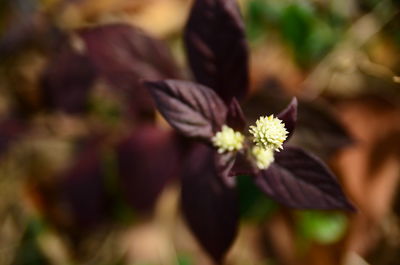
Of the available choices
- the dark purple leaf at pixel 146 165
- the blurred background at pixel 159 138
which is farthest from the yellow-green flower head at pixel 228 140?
the dark purple leaf at pixel 146 165

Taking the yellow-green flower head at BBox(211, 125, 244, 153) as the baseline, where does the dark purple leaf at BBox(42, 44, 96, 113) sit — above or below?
below

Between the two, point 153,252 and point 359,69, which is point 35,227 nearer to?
point 153,252

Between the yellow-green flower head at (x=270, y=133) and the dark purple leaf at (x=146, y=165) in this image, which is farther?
the dark purple leaf at (x=146, y=165)

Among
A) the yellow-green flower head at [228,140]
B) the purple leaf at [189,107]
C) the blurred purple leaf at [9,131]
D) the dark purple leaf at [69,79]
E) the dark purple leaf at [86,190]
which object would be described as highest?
the purple leaf at [189,107]

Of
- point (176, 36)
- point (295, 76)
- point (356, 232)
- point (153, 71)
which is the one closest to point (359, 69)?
point (295, 76)

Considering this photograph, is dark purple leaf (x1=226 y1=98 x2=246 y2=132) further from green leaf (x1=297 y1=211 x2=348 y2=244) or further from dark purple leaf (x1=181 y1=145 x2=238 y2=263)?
green leaf (x1=297 y1=211 x2=348 y2=244)

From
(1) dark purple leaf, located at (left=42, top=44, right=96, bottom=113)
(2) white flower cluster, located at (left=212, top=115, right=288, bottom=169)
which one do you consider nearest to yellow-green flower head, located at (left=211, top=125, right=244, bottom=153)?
(2) white flower cluster, located at (left=212, top=115, right=288, bottom=169)

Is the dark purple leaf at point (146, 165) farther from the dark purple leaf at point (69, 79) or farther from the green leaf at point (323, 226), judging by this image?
the green leaf at point (323, 226)
